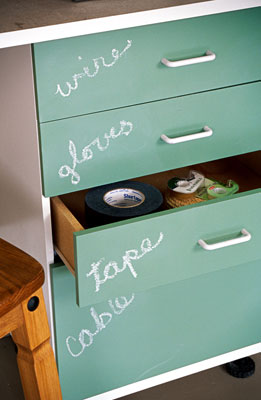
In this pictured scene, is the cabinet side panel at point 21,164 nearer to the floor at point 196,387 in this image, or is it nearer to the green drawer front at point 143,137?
the green drawer front at point 143,137

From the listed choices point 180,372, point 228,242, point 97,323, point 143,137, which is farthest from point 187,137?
point 180,372

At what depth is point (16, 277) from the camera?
102cm

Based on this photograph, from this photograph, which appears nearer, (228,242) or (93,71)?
(93,71)

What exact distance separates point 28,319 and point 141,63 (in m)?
0.45

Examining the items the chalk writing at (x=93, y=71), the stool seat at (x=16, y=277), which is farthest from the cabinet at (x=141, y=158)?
the stool seat at (x=16, y=277)

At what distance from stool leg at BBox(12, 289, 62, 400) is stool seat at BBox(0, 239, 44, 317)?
0.04 m

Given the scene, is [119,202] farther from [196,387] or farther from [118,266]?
[196,387]

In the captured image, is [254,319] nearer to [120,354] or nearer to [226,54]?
[120,354]

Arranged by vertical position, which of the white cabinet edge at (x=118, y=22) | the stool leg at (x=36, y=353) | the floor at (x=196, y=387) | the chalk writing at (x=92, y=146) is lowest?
the floor at (x=196, y=387)

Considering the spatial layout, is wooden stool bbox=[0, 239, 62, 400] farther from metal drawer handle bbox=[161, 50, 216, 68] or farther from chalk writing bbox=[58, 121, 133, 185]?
metal drawer handle bbox=[161, 50, 216, 68]

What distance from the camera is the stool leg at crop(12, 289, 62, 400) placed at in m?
1.07

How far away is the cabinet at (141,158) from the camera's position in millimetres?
1173

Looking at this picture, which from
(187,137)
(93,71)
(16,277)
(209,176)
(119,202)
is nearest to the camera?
(16,277)

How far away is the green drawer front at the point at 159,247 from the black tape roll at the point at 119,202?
0.09m
